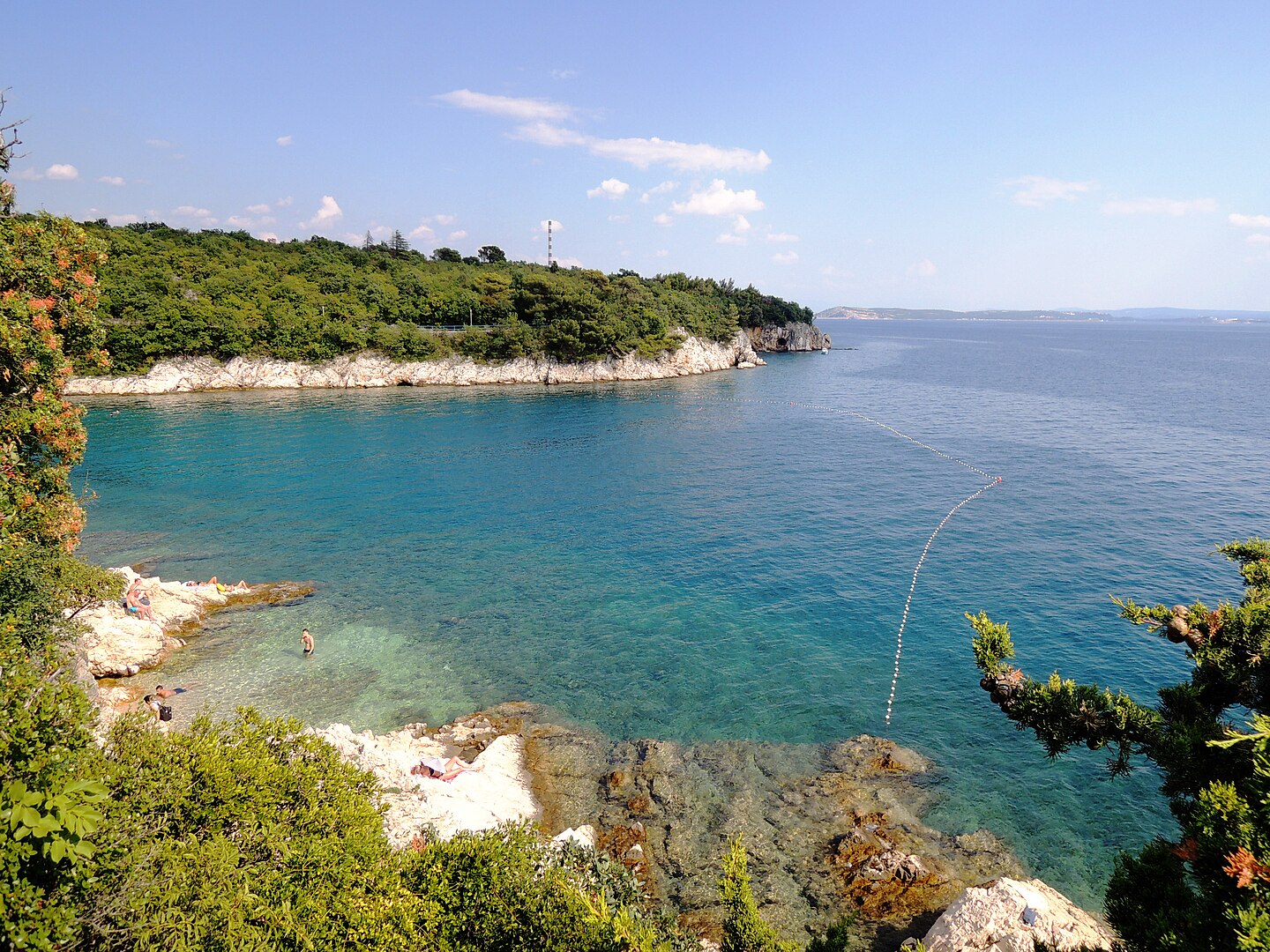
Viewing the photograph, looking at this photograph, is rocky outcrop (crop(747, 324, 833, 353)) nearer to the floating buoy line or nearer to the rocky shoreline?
the floating buoy line

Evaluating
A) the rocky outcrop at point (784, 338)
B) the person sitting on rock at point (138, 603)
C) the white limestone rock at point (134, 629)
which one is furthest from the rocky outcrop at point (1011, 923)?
the rocky outcrop at point (784, 338)

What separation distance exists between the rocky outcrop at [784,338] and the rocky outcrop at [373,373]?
165 ft

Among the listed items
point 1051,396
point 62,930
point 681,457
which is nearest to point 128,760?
point 62,930

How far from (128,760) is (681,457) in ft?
173

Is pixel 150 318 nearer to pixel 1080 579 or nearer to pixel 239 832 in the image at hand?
pixel 239 832

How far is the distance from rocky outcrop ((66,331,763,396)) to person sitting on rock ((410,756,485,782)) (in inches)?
3513

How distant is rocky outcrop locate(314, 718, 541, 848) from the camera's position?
16.6 m

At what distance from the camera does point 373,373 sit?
99188 millimetres

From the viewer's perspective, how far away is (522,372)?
105625mm

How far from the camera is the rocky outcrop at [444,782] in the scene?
54.5ft

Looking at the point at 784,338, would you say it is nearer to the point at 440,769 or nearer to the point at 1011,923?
the point at 440,769

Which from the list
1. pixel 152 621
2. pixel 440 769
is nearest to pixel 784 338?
pixel 152 621

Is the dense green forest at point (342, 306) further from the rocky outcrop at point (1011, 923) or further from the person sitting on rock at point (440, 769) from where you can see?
the rocky outcrop at point (1011, 923)

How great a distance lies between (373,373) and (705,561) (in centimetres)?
8085
